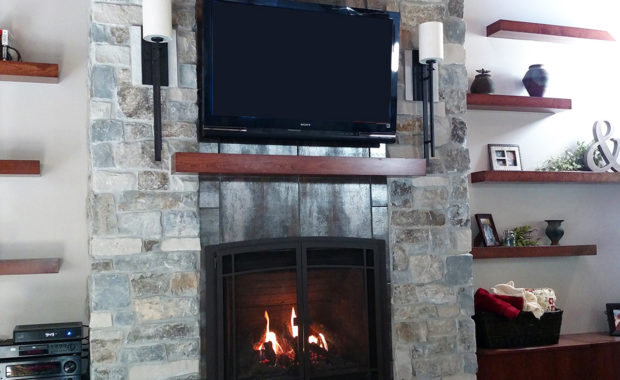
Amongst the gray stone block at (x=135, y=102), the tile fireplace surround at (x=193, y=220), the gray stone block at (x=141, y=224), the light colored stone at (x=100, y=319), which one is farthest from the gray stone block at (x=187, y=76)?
the light colored stone at (x=100, y=319)

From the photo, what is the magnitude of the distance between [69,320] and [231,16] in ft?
6.15

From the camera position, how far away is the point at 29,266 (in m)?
3.38

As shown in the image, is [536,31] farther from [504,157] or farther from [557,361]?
[557,361]

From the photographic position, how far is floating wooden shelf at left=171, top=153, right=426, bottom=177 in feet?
9.77

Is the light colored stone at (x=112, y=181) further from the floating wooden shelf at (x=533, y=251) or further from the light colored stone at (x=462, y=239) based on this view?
the floating wooden shelf at (x=533, y=251)

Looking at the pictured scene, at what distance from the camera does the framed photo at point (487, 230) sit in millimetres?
4367

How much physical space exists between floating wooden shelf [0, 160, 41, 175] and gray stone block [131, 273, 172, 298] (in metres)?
0.87

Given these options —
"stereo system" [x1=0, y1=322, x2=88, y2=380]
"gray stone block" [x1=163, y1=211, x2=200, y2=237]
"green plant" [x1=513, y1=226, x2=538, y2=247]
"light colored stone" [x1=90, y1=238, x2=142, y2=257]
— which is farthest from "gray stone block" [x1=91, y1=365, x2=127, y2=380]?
"green plant" [x1=513, y1=226, x2=538, y2=247]

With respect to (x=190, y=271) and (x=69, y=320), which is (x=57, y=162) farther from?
(x=190, y=271)

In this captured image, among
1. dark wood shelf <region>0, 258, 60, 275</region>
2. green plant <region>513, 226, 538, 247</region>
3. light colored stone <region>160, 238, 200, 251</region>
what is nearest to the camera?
light colored stone <region>160, 238, 200, 251</region>

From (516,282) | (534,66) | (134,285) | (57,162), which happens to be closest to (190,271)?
(134,285)

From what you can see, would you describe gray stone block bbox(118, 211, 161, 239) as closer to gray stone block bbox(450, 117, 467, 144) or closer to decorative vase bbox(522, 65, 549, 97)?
gray stone block bbox(450, 117, 467, 144)

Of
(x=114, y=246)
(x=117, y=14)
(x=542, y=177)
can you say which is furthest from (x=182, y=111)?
(x=542, y=177)

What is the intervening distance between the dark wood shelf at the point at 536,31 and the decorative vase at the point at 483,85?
1.13ft
